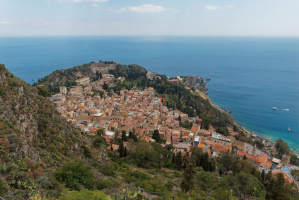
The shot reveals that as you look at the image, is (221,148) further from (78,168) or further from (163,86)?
(163,86)

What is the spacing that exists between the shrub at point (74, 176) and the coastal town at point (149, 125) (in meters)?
17.0

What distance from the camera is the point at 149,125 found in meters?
44.9

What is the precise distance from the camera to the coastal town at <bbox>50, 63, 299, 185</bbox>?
3559cm

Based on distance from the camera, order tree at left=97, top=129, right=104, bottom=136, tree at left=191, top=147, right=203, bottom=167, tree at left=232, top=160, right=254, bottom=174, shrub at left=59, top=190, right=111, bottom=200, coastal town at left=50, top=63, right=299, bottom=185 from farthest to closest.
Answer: tree at left=97, top=129, right=104, bottom=136 < coastal town at left=50, top=63, right=299, bottom=185 < tree at left=191, top=147, right=203, bottom=167 < tree at left=232, top=160, right=254, bottom=174 < shrub at left=59, top=190, right=111, bottom=200

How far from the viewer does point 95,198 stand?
32.9 ft

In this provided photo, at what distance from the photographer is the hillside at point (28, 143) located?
380 inches

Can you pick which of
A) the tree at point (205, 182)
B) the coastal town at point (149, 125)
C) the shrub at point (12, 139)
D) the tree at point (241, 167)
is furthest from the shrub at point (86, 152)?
the tree at point (241, 167)

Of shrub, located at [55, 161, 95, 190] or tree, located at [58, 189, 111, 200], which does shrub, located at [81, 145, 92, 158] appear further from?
tree, located at [58, 189, 111, 200]

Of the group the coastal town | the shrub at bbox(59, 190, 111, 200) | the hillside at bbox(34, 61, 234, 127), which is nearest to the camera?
the shrub at bbox(59, 190, 111, 200)

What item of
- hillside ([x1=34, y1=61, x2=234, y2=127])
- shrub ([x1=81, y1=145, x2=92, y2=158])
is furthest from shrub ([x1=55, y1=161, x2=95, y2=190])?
hillside ([x1=34, y1=61, x2=234, y2=127])

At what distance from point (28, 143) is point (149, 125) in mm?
32670

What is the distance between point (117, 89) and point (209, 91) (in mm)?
49769

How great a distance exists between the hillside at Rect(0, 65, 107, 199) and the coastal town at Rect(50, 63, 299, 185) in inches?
496

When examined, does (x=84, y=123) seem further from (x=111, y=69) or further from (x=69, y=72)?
(x=111, y=69)
